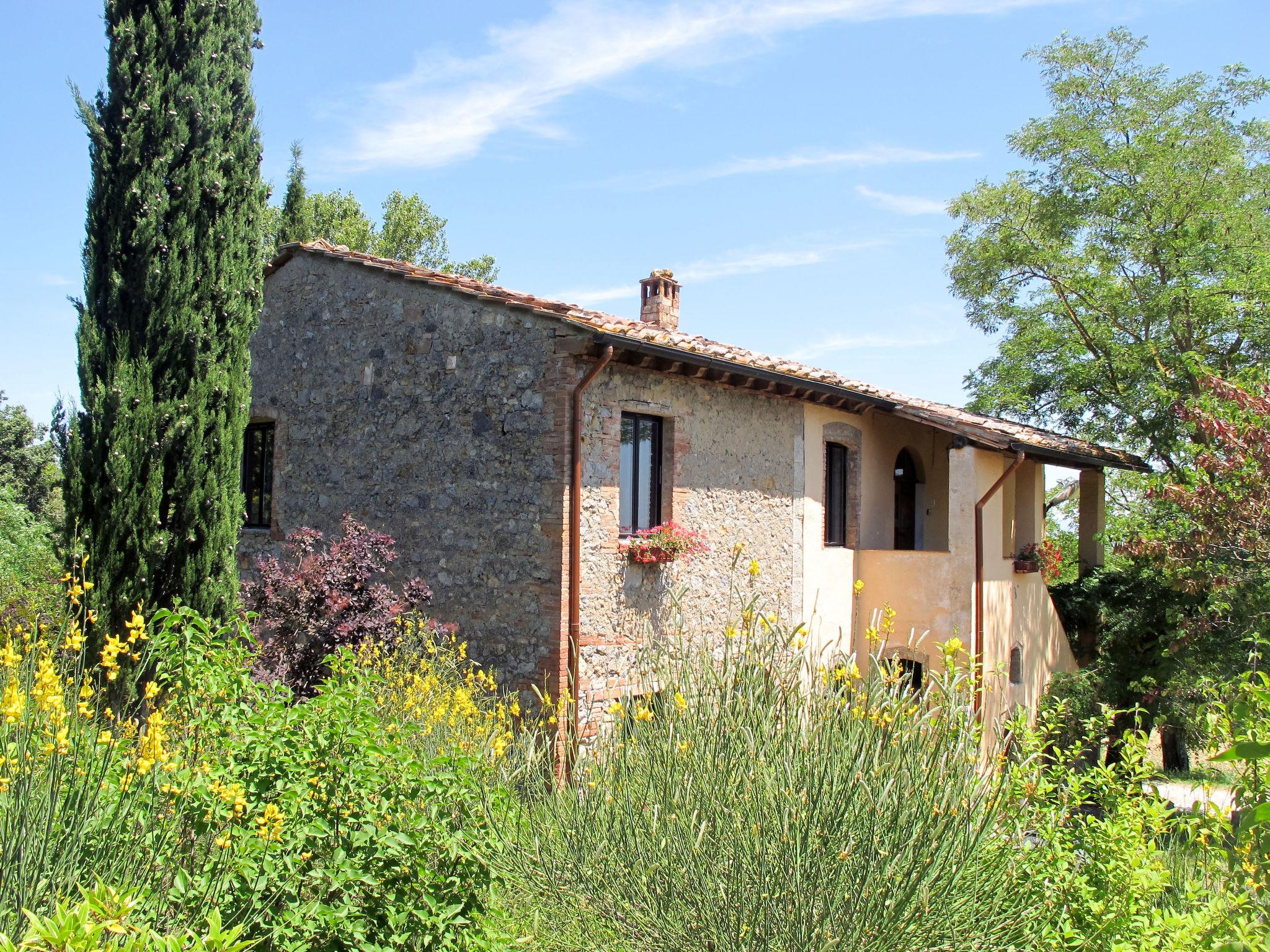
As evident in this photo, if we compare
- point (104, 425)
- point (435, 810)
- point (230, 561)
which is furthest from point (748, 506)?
point (435, 810)

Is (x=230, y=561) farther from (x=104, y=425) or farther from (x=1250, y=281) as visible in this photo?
(x=1250, y=281)

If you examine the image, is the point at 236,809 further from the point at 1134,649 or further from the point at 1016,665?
the point at 1134,649

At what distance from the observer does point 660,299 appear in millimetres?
13484

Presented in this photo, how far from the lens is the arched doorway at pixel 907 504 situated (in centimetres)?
1454

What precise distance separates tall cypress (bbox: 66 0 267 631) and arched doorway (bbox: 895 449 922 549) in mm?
10136

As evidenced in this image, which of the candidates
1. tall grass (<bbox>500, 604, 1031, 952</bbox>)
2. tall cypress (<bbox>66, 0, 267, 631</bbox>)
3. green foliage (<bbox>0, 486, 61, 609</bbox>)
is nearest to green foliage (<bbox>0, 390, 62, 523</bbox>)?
green foliage (<bbox>0, 486, 61, 609</bbox>)

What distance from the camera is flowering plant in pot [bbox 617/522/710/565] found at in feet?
30.4

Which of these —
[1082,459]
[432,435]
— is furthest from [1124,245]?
[432,435]

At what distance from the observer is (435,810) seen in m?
3.81

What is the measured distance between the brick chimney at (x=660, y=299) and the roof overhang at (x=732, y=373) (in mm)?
2891

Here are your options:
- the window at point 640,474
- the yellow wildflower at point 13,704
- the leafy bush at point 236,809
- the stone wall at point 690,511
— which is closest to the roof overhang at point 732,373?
the stone wall at point 690,511

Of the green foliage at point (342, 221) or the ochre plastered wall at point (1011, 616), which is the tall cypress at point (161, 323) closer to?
the ochre plastered wall at point (1011, 616)

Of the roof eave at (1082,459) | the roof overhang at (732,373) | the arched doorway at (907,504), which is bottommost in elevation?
the arched doorway at (907,504)

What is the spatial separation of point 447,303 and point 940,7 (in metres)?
5.73
